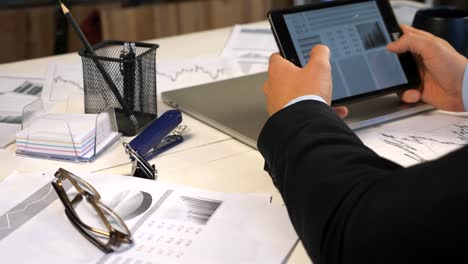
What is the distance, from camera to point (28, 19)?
8.64ft

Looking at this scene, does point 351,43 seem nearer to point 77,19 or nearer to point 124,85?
point 124,85

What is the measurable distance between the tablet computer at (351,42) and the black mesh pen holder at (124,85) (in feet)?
0.78

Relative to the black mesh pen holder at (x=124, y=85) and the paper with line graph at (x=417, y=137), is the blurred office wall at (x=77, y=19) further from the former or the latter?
the paper with line graph at (x=417, y=137)

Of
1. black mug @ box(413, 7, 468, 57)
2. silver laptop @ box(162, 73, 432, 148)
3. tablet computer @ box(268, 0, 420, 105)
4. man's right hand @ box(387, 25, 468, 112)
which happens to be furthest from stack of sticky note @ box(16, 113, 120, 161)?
black mug @ box(413, 7, 468, 57)

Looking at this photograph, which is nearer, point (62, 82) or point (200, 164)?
point (200, 164)

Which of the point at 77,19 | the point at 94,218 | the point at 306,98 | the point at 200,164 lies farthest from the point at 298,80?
the point at 77,19

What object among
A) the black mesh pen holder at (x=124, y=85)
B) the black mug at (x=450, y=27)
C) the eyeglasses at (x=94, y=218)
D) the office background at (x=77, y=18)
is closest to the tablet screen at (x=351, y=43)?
the black mug at (x=450, y=27)

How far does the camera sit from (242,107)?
3.34 ft

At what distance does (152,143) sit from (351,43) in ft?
1.22

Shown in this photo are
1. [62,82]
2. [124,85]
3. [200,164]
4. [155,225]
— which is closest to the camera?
[155,225]

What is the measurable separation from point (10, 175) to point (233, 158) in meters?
0.32

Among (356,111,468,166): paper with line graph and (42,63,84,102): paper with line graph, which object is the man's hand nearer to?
(356,111,468,166): paper with line graph

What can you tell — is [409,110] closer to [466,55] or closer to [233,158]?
[466,55]

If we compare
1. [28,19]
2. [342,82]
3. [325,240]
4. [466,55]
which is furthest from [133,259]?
[28,19]
